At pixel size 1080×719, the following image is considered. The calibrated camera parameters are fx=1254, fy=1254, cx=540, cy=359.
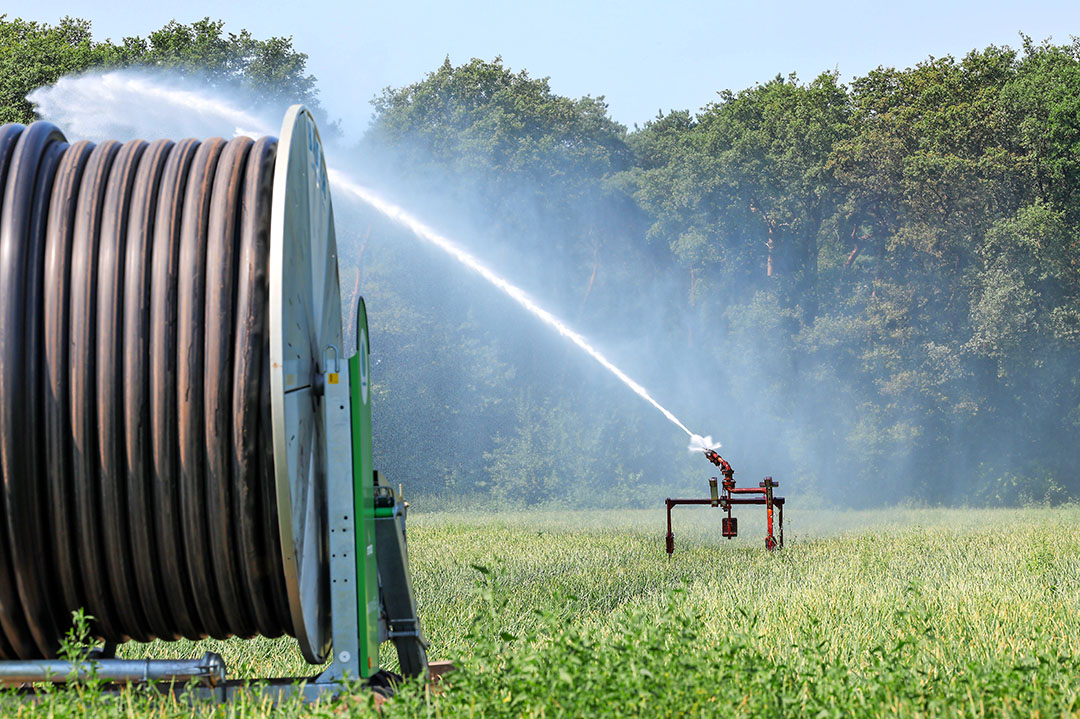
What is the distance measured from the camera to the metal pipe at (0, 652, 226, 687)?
4.90 metres

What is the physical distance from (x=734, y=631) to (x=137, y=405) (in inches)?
114

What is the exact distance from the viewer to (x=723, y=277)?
3938cm

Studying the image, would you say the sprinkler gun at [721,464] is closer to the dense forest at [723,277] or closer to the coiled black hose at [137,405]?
the coiled black hose at [137,405]

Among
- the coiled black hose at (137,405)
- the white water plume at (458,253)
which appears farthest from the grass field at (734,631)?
the white water plume at (458,253)

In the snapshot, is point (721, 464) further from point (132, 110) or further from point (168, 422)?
point (132, 110)

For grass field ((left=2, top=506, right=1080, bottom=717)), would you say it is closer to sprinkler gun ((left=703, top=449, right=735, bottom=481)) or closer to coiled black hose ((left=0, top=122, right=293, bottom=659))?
coiled black hose ((left=0, top=122, right=293, bottom=659))

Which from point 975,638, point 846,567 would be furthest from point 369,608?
point 846,567

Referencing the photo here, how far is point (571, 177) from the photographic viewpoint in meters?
39.9

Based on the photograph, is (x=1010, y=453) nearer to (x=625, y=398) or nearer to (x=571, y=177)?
(x=625, y=398)

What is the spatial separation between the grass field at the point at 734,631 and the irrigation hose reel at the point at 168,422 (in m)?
0.47

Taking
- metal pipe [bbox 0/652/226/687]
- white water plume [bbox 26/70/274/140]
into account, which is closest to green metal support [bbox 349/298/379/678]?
metal pipe [bbox 0/652/226/687]

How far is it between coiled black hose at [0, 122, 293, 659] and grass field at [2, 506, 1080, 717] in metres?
0.54

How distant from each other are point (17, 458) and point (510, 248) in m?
35.7

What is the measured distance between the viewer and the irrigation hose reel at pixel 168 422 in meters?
4.90
